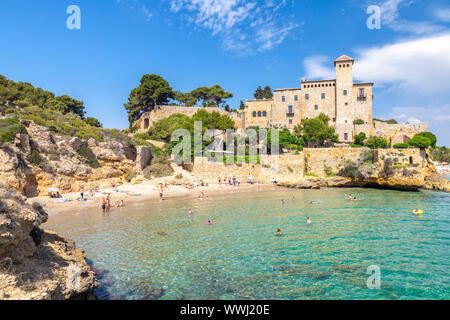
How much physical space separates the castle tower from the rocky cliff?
32436 mm

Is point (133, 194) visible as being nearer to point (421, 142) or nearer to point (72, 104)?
point (421, 142)

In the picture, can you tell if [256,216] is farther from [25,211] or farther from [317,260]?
[25,211]

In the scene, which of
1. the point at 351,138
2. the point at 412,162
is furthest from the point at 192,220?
the point at 351,138

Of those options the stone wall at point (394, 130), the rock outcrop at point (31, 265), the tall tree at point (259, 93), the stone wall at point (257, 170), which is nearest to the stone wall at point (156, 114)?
the stone wall at point (257, 170)

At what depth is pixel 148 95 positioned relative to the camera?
46.2 meters

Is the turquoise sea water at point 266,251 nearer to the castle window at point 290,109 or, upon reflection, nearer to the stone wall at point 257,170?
the stone wall at point 257,170

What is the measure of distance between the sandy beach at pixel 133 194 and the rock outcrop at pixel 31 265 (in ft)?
40.2

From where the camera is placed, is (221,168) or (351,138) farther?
(351,138)

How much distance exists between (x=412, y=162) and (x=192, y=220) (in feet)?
83.2

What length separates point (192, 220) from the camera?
14586 mm

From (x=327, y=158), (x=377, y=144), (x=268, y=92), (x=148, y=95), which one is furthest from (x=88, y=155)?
(x=268, y=92)

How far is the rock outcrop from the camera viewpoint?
396 cm

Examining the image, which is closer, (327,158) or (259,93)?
(327,158)

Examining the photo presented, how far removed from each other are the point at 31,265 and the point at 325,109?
46.2 meters
